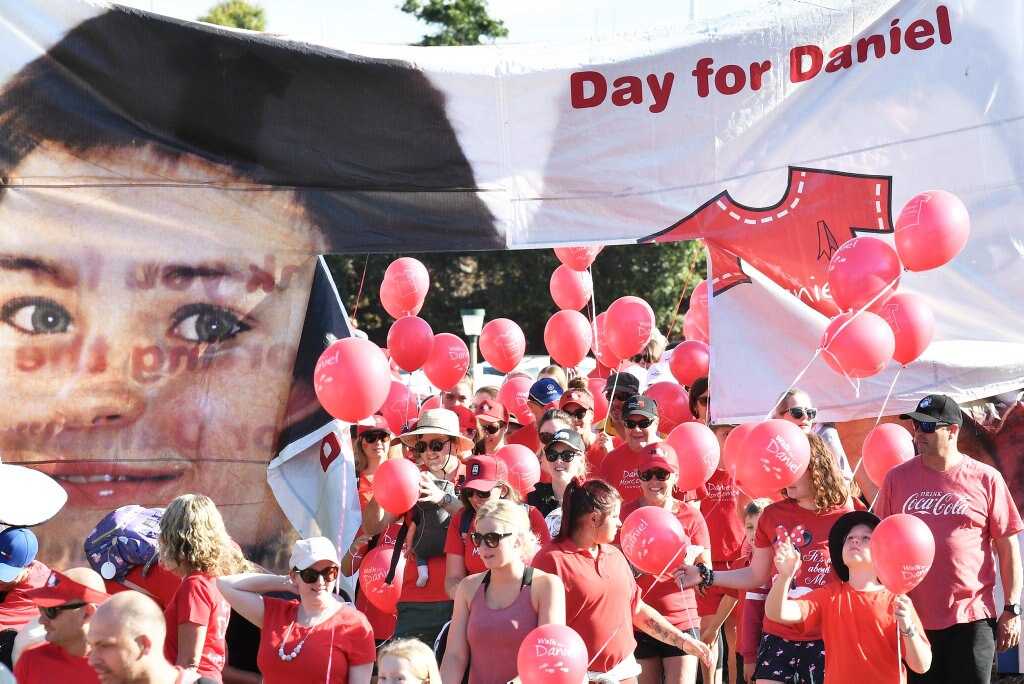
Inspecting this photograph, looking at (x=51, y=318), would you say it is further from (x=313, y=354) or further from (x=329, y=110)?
(x=329, y=110)

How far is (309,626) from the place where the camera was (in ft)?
14.4

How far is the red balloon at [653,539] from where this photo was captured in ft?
16.7

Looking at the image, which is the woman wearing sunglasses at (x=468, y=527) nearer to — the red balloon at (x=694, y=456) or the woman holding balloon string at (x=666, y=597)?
the woman holding balloon string at (x=666, y=597)

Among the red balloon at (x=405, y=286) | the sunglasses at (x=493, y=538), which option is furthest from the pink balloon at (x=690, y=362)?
the sunglasses at (x=493, y=538)

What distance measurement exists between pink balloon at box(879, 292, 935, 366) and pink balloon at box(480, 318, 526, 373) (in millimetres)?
3377

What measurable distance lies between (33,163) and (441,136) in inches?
Answer: 93.9

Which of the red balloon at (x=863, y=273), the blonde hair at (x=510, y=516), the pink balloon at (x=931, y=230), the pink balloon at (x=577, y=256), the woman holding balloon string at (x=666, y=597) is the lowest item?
the woman holding balloon string at (x=666, y=597)

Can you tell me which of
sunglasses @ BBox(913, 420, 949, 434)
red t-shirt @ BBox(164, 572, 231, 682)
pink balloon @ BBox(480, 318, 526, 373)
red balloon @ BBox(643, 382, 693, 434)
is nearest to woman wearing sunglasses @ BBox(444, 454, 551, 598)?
red t-shirt @ BBox(164, 572, 231, 682)

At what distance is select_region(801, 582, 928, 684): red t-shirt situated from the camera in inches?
184

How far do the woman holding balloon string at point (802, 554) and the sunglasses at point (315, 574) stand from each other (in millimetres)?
1757

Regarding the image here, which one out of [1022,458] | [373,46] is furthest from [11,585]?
[1022,458]

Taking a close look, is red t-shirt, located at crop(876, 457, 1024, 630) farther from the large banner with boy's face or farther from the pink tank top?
the pink tank top

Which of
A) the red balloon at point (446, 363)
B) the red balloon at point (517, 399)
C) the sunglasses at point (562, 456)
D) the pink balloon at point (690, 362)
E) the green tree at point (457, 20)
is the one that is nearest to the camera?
the sunglasses at point (562, 456)

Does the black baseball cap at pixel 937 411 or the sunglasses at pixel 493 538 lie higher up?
the black baseball cap at pixel 937 411
